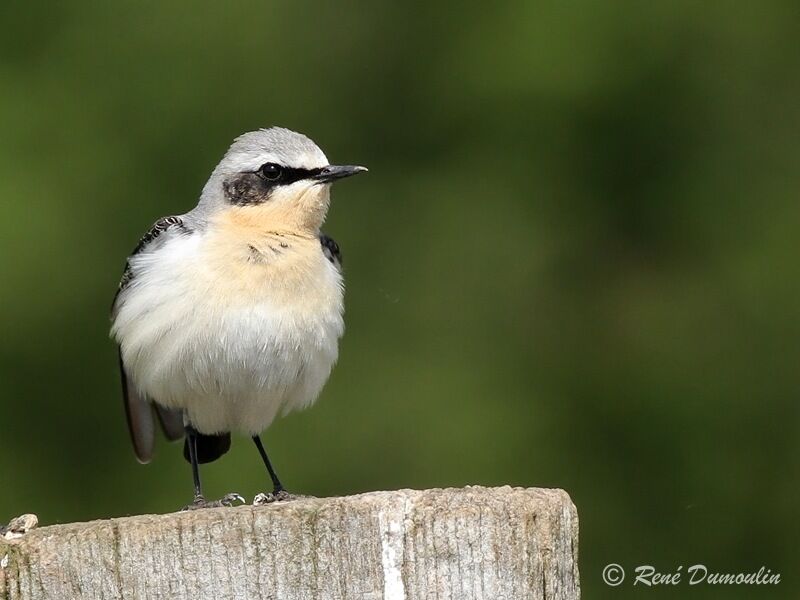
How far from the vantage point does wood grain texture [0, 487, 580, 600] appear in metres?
3.75

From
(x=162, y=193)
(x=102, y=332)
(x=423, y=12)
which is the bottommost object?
(x=102, y=332)

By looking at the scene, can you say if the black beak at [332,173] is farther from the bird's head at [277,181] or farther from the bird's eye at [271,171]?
the bird's eye at [271,171]

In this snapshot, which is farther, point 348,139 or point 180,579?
point 348,139

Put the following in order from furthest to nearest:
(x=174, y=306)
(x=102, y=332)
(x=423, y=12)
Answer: (x=423, y=12) → (x=102, y=332) → (x=174, y=306)

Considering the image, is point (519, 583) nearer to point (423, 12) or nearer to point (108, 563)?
point (108, 563)

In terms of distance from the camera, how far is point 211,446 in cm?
762

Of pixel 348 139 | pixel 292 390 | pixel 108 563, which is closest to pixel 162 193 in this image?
pixel 348 139

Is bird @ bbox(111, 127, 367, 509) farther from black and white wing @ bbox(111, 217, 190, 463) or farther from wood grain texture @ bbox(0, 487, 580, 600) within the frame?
wood grain texture @ bbox(0, 487, 580, 600)

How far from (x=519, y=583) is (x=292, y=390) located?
10.0 ft

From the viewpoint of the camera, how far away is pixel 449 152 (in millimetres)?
11812

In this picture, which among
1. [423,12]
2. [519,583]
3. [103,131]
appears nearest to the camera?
[519,583]

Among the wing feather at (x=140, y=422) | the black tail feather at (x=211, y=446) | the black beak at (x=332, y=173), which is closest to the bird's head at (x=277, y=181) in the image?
the black beak at (x=332, y=173)

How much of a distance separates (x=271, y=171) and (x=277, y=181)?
7 centimetres

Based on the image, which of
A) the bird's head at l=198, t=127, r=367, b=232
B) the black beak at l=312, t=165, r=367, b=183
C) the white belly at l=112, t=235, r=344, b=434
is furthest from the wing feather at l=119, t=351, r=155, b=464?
the black beak at l=312, t=165, r=367, b=183
